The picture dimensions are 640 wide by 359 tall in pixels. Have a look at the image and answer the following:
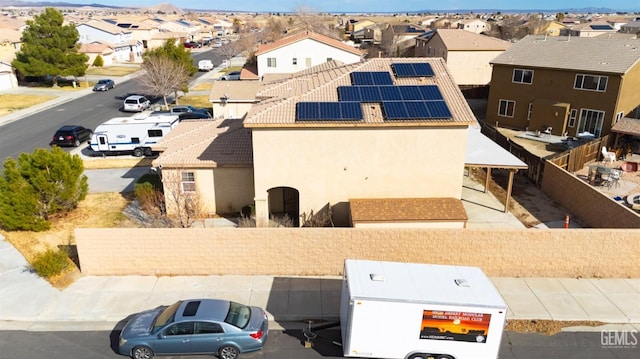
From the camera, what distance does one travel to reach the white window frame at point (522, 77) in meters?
38.5

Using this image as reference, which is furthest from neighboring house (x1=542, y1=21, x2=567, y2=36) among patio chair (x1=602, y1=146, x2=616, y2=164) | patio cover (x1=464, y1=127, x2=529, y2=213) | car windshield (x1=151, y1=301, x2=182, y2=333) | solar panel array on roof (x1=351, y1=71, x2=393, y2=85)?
car windshield (x1=151, y1=301, x2=182, y2=333)

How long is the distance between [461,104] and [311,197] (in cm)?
827

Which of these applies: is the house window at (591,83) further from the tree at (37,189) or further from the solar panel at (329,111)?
the tree at (37,189)

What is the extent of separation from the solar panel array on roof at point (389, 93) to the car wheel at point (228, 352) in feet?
41.4

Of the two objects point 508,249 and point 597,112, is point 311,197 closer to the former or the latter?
point 508,249

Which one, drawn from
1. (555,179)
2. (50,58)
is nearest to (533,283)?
(555,179)

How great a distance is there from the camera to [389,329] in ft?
43.8

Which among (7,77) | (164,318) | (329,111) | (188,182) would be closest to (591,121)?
(329,111)

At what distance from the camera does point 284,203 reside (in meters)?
24.4

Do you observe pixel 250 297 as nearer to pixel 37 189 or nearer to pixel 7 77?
pixel 37 189

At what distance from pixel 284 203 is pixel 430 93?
9.15 metres

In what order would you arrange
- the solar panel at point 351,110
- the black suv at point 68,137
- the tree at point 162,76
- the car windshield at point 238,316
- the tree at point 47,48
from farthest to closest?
the tree at point 47,48
the tree at point 162,76
the black suv at point 68,137
the solar panel at point 351,110
the car windshield at point 238,316
